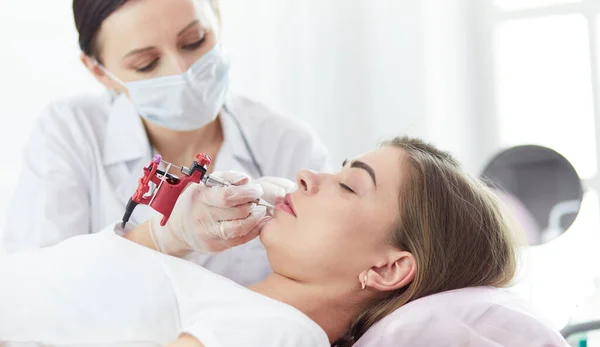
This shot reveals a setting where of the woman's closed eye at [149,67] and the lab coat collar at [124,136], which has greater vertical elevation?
the woman's closed eye at [149,67]

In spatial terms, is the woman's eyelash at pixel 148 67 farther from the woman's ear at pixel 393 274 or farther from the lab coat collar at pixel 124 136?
the woman's ear at pixel 393 274

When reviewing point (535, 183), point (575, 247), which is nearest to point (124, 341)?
point (535, 183)

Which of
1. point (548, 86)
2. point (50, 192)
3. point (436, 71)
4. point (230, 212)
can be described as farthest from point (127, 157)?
point (548, 86)

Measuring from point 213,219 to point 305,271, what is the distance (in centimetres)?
22

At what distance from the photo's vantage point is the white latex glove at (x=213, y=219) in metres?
1.48

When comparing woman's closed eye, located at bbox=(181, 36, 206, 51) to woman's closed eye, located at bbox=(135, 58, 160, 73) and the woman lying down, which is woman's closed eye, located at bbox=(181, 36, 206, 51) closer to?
woman's closed eye, located at bbox=(135, 58, 160, 73)

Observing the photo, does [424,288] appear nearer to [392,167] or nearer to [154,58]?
[392,167]

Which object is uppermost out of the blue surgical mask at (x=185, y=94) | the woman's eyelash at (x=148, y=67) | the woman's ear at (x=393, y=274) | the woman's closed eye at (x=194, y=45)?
the woman's closed eye at (x=194, y=45)

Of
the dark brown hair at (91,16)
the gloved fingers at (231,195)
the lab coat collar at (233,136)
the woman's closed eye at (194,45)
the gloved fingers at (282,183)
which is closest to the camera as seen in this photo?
the gloved fingers at (231,195)

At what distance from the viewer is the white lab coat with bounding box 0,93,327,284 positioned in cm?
183

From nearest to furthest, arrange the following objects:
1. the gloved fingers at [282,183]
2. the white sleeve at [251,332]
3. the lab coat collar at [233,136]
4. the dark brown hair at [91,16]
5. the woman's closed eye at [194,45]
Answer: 1. the white sleeve at [251,332]
2. the gloved fingers at [282,183]
3. the dark brown hair at [91,16]
4. the woman's closed eye at [194,45]
5. the lab coat collar at [233,136]

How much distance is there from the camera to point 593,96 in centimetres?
316

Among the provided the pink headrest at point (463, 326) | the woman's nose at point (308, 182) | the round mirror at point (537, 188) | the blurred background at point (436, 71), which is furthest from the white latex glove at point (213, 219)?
the blurred background at point (436, 71)

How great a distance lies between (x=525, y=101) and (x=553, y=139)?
0.22m
